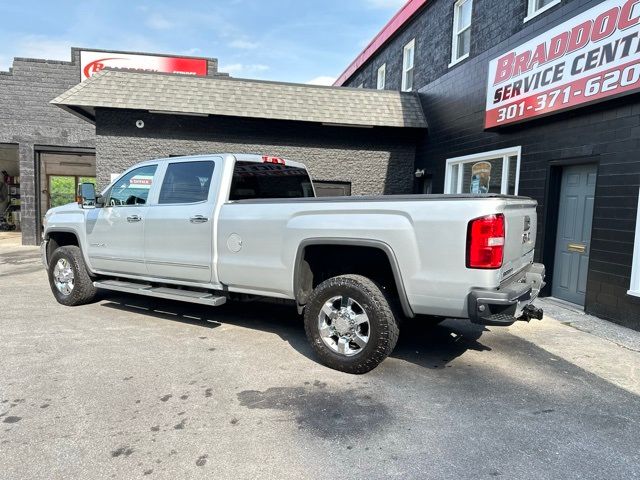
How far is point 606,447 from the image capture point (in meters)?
2.98

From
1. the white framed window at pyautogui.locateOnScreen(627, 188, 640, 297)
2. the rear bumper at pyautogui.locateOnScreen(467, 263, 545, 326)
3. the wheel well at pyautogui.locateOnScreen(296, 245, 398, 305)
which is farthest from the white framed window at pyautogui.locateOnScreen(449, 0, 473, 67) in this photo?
the rear bumper at pyautogui.locateOnScreen(467, 263, 545, 326)

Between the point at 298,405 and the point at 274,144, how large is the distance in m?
8.57

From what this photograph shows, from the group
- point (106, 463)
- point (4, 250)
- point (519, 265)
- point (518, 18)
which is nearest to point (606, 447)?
→ point (519, 265)

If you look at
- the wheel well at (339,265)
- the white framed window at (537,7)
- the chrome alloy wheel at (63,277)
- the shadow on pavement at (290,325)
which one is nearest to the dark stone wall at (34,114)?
the chrome alloy wheel at (63,277)

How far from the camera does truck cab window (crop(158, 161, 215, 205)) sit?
17.0ft

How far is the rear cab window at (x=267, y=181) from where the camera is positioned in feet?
17.1

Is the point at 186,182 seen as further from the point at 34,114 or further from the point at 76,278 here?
the point at 34,114

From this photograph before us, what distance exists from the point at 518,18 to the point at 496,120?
177 cm

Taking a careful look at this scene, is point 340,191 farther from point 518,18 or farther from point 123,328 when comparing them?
point 123,328

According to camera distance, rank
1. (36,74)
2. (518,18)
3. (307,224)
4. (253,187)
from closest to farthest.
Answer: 1. (307,224)
2. (253,187)
3. (518,18)
4. (36,74)

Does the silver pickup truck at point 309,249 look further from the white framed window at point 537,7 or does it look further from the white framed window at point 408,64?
the white framed window at point 408,64

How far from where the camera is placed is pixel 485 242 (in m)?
3.48

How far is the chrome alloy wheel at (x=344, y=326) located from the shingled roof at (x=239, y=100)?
7.27 m

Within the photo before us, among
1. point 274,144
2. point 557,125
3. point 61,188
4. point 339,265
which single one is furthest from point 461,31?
point 61,188
